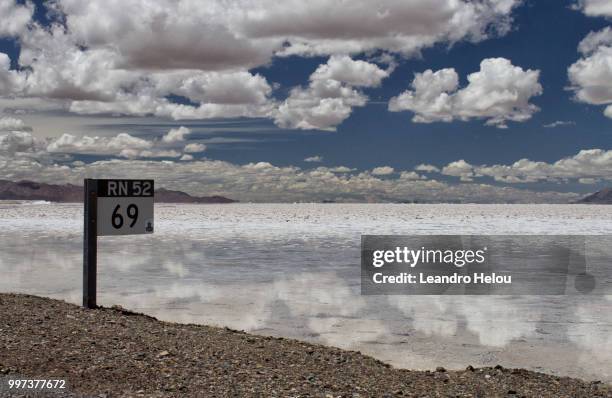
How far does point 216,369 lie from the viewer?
6.59 metres

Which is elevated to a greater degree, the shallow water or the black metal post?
the black metal post

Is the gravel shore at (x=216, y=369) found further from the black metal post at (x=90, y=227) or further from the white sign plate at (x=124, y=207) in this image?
the white sign plate at (x=124, y=207)

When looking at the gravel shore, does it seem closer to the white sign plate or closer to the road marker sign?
the road marker sign

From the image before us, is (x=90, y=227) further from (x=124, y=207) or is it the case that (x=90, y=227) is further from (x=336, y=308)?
(x=336, y=308)

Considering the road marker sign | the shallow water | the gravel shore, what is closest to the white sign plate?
the road marker sign

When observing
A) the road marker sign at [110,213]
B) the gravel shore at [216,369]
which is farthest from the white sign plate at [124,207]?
the gravel shore at [216,369]

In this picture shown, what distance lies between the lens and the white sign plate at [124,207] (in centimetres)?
1024

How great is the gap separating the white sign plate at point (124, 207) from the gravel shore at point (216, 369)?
7.70ft

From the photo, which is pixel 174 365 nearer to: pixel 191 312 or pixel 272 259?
Result: pixel 191 312

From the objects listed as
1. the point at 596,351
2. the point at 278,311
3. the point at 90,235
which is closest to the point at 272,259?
the point at 278,311

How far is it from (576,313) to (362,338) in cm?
454

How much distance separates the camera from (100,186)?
403 inches

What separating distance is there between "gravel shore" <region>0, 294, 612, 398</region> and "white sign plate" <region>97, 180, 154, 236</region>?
235cm

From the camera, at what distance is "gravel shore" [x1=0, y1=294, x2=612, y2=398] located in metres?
6.11
